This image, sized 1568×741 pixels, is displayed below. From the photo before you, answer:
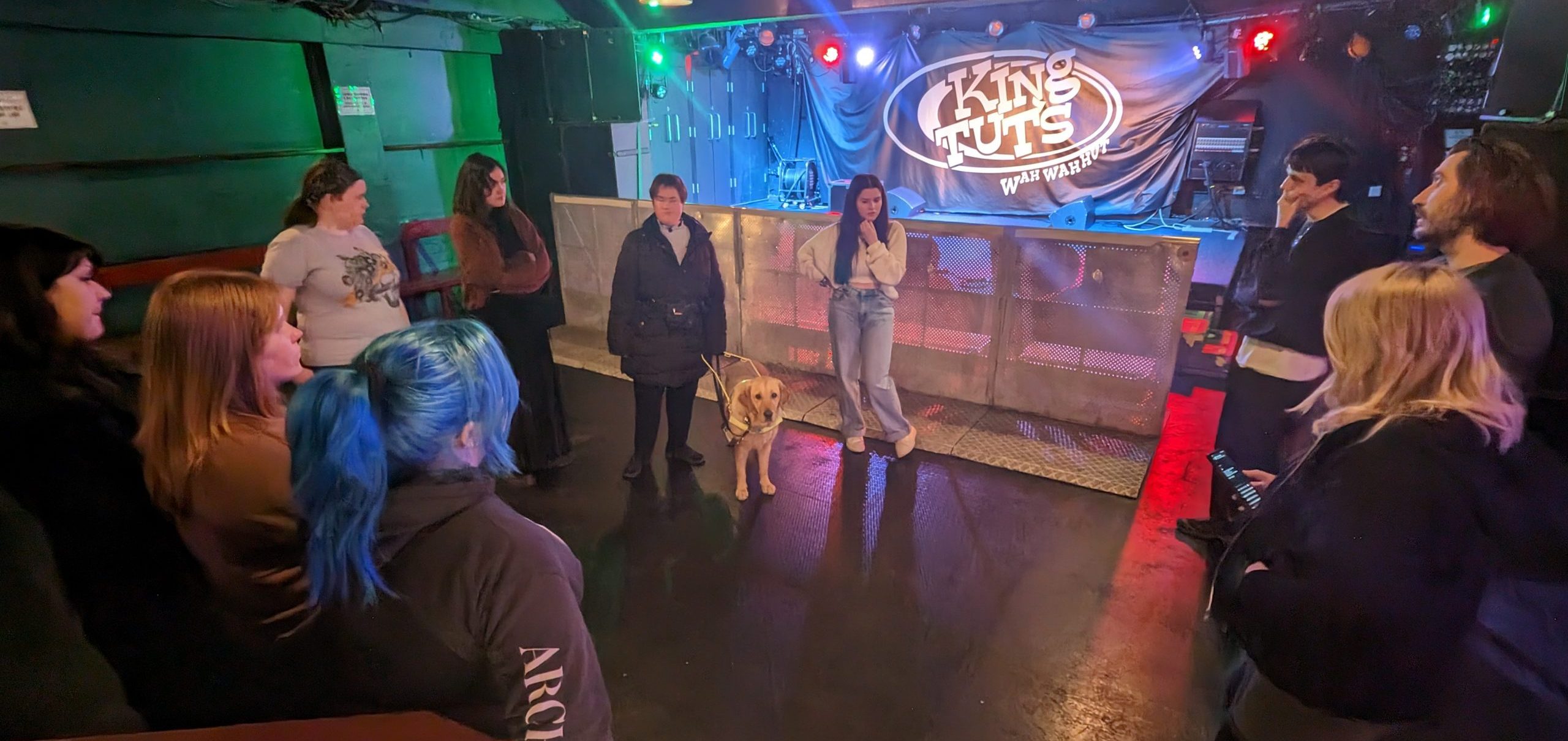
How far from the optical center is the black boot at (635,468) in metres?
4.47

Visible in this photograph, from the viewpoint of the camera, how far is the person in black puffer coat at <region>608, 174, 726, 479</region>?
13.0 feet

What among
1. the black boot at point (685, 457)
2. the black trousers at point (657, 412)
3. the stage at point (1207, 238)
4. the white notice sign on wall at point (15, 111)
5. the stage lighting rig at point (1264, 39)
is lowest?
the black boot at point (685, 457)

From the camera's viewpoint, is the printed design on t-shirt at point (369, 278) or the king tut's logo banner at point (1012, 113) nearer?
the printed design on t-shirt at point (369, 278)

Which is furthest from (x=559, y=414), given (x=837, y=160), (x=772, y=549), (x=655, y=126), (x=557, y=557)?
(x=837, y=160)

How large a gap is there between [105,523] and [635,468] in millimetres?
2919

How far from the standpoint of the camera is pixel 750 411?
153 inches

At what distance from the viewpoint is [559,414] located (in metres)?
4.60

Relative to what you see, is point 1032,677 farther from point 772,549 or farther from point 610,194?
point 610,194

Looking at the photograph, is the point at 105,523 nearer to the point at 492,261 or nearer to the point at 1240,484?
the point at 492,261

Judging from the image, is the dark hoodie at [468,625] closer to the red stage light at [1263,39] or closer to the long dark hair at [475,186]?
the long dark hair at [475,186]

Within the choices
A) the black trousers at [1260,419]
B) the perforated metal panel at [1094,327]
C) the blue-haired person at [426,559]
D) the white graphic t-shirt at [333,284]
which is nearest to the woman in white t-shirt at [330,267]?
the white graphic t-shirt at [333,284]

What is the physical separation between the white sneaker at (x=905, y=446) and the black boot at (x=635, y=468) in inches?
65.3

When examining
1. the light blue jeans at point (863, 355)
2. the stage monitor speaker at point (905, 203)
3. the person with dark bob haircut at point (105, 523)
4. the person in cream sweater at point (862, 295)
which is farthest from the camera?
the stage monitor speaker at point (905, 203)

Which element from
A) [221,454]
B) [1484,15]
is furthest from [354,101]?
[1484,15]
